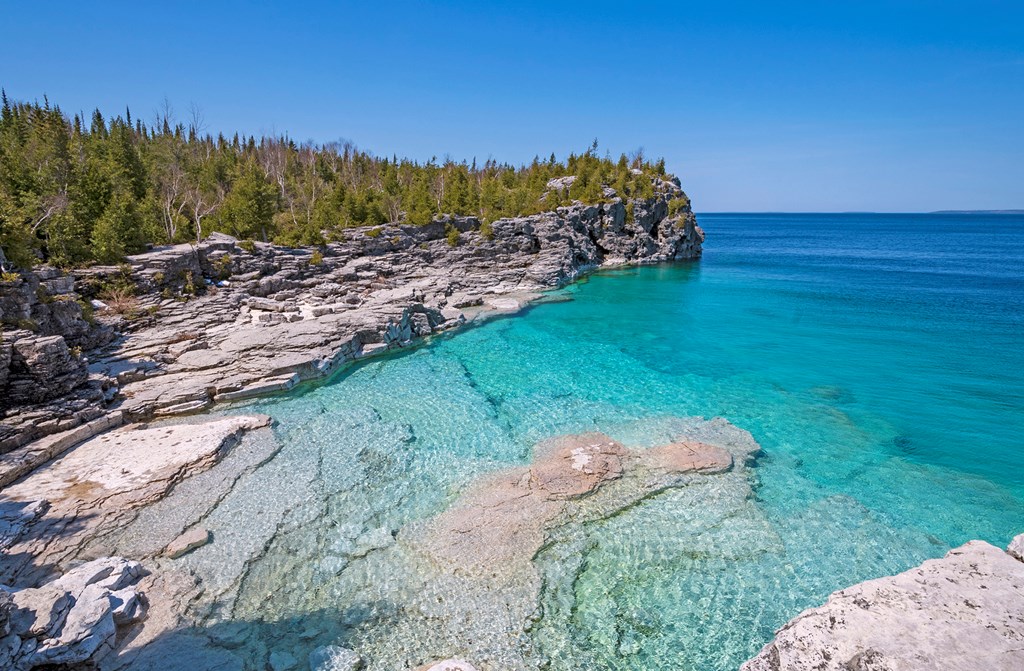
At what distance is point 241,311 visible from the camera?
28203mm

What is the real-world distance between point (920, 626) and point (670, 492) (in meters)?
8.37

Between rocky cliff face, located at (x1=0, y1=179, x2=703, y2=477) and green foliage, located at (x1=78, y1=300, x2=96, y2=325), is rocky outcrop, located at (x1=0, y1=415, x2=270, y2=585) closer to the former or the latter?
rocky cliff face, located at (x1=0, y1=179, x2=703, y2=477)

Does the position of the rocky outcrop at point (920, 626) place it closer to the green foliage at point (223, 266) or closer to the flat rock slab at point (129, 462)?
the flat rock slab at point (129, 462)

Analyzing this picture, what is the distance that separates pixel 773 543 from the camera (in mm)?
11781

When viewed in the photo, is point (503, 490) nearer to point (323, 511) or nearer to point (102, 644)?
point (323, 511)

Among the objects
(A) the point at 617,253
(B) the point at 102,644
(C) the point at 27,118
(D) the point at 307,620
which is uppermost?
(C) the point at 27,118

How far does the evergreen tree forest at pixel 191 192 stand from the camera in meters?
25.7

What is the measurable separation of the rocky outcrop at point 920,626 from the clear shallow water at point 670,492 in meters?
4.13

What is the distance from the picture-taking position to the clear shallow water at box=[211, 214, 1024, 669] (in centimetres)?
978

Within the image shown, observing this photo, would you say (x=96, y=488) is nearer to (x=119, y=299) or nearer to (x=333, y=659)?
(x=333, y=659)

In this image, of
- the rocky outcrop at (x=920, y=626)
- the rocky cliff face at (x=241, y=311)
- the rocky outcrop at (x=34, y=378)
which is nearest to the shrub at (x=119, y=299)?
the rocky cliff face at (x=241, y=311)

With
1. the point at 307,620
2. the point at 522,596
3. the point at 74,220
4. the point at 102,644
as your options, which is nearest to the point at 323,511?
the point at 307,620

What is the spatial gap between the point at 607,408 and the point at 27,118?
234ft

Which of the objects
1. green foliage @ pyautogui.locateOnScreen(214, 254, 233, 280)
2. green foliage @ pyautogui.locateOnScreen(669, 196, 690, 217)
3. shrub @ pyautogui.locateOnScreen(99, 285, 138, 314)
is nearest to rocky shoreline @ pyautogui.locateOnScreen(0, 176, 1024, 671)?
shrub @ pyautogui.locateOnScreen(99, 285, 138, 314)
